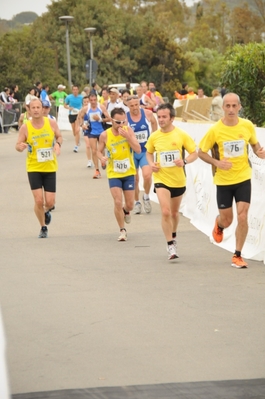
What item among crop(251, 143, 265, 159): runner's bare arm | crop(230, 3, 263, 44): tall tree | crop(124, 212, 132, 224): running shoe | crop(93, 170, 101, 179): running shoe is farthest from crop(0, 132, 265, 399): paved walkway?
crop(230, 3, 263, 44): tall tree

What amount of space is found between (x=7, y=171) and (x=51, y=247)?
40.1ft

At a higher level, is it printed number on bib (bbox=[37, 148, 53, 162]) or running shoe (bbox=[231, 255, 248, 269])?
printed number on bib (bbox=[37, 148, 53, 162])

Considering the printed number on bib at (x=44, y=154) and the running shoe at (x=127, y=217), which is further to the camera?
the running shoe at (x=127, y=217)

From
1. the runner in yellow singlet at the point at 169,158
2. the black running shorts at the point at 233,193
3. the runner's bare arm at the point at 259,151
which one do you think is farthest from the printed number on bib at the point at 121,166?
the runner's bare arm at the point at 259,151

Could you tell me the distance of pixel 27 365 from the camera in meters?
6.51

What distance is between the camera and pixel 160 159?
11.3 meters

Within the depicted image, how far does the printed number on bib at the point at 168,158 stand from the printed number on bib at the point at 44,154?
7.45 ft

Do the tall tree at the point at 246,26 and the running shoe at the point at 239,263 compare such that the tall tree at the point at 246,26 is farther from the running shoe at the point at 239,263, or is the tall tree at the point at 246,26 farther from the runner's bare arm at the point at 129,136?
the running shoe at the point at 239,263

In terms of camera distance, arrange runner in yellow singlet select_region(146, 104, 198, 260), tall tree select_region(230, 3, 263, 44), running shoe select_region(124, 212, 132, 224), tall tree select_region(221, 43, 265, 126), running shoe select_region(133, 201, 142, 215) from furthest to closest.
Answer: tall tree select_region(230, 3, 263, 44), tall tree select_region(221, 43, 265, 126), running shoe select_region(133, 201, 142, 215), running shoe select_region(124, 212, 132, 224), runner in yellow singlet select_region(146, 104, 198, 260)

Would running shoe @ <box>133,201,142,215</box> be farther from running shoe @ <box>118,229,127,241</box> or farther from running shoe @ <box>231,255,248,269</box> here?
running shoe @ <box>231,255,248,269</box>

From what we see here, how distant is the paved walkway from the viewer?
625 centimetres

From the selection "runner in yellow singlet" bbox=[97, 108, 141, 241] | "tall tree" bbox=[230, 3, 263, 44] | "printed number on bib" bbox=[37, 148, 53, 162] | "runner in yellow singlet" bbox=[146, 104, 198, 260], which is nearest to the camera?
"runner in yellow singlet" bbox=[146, 104, 198, 260]

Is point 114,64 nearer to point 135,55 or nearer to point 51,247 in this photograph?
point 135,55

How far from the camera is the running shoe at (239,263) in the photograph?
1063cm
